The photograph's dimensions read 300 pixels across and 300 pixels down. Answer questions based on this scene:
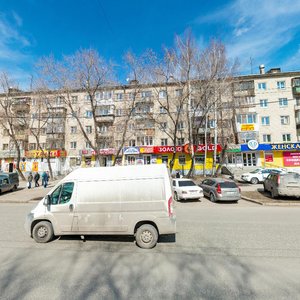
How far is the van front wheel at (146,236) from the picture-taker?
17.8 ft

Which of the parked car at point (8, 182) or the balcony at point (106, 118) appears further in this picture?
the balcony at point (106, 118)

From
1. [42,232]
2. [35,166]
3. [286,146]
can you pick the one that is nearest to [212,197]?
[42,232]

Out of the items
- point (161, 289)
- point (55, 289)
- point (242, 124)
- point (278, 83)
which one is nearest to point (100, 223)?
point (55, 289)

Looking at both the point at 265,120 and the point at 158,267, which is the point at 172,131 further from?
the point at 158,267

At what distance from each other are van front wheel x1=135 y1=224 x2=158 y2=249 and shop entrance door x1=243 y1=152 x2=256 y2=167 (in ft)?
104

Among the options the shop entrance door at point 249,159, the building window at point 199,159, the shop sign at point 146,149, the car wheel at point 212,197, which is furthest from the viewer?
the building window at point 199,159

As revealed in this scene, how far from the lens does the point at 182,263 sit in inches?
178

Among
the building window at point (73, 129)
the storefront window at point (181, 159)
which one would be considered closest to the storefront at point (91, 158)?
the building window at point (73, 129)

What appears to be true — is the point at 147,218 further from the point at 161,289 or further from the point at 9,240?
the point at 9,240

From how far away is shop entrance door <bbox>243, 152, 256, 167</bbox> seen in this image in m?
33.0

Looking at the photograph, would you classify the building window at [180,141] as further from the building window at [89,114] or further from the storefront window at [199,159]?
the building window at [89,114]

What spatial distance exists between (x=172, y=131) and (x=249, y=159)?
13.6 metres

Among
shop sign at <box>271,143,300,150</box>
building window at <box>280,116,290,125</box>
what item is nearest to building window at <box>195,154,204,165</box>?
shop sign at <box>271,143,300,150</box>

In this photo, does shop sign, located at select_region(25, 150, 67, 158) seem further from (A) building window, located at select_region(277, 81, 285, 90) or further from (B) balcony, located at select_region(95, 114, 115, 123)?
(A) building window, located at select_region(277, 81, 285, 90)
